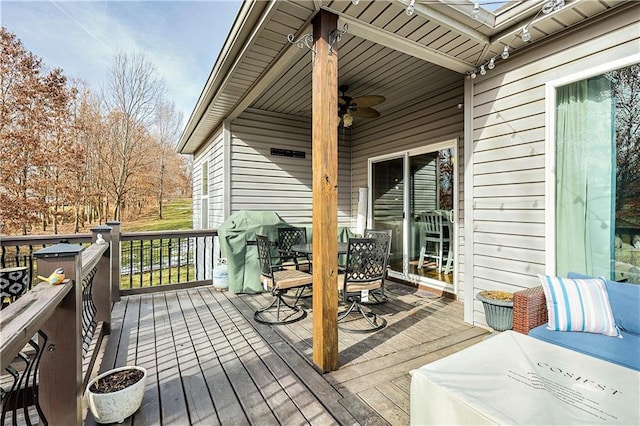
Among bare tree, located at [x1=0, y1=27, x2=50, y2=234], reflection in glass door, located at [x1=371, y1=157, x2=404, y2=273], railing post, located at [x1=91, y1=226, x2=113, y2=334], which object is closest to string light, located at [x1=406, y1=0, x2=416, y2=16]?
reflection in glass door, located at [x1=371, y1=157, x2=404, y2=273]

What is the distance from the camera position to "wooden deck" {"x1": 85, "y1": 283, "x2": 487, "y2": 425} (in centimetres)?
183

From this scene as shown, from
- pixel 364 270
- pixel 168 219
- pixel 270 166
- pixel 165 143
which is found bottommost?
pixel 364 270

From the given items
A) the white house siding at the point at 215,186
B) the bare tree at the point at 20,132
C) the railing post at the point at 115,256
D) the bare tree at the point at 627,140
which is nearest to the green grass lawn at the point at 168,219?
the bare tree at the point at 20,132

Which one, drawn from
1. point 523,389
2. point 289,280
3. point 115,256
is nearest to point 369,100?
point 289,280

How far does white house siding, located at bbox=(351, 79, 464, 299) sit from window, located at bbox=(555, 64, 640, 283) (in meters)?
1.45

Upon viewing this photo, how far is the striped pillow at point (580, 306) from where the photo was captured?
2.02 meters

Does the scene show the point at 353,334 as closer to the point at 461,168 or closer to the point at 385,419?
the point at 385,419

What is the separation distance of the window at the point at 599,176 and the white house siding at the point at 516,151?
141 millimetres

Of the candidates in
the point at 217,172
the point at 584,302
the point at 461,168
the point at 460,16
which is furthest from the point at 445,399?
the point at 217,172

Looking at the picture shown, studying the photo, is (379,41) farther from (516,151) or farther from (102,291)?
(102,291)

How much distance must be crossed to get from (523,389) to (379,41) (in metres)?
2.61

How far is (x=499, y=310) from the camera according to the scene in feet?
8.95

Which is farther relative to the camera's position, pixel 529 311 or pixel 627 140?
pixel 627 140

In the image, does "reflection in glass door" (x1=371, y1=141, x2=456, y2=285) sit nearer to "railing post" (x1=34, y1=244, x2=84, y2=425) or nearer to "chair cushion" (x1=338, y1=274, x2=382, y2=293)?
"chair cushion" (x1=338, y1=274, x2=382, y2=293)
